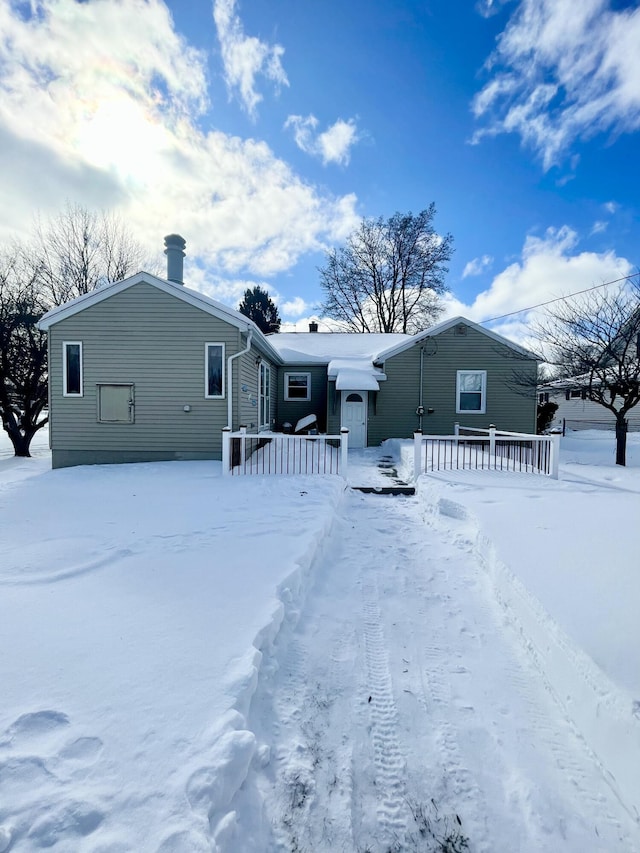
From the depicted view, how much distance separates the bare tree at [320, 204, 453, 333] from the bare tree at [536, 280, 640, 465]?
1221 cm

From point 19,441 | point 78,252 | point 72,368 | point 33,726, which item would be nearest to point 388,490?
point 33,726

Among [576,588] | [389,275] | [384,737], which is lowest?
[384,737]

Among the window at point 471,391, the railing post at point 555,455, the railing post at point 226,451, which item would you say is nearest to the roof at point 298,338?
the window at point 471,391

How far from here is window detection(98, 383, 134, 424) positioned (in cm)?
945

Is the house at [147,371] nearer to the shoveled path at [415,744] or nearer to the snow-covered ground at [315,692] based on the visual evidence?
the snow-covered ground at [315,692]

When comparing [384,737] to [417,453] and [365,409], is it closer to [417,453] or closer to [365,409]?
[417,453]

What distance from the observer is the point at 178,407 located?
941 centimetres

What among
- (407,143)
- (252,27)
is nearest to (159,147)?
(252,27)

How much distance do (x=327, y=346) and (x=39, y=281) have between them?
1329 cm

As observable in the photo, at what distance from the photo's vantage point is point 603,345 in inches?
532

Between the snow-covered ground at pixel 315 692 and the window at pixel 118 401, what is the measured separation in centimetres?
514

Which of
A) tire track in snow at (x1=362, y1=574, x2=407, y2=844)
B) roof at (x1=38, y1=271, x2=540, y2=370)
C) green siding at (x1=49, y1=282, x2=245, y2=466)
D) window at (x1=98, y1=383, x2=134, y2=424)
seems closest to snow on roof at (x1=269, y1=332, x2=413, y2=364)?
roof at (x1=38, y1=271, x2=540, y2=370)

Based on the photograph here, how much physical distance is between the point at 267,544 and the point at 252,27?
428 inches

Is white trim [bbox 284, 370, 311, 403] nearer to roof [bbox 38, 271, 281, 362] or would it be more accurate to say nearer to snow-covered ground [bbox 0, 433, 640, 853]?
roof [bbox 38, 271, 281, 362]
